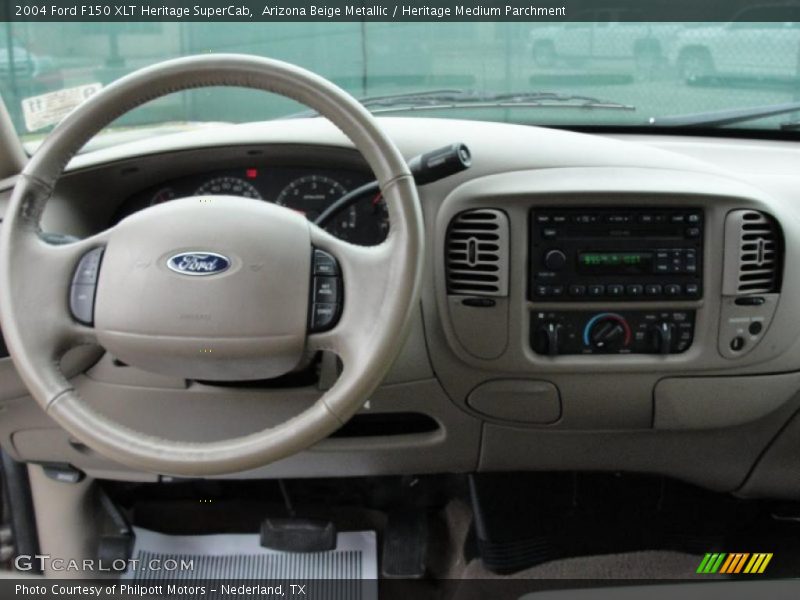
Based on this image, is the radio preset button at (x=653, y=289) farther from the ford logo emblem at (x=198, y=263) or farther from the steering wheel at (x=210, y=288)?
the ford logo emblem at (x=198, y=263)

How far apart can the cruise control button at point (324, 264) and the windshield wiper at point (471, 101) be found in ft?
2.40

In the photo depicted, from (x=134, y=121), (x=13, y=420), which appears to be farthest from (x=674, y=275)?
(x=13, y=420)

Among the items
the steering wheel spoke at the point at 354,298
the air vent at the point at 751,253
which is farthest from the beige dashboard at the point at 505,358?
the steering wheel spoke at the point at 354,298

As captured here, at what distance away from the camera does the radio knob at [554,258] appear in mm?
1775

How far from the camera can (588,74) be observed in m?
2.11

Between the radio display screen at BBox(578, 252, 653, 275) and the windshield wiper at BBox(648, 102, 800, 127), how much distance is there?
0.52 metres

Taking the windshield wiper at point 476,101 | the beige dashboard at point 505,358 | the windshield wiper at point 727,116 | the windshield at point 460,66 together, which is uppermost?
the windshield at point 460,66

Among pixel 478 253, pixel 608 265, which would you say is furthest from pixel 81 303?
pixel 608 265

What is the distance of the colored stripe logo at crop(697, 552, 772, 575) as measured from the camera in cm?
228

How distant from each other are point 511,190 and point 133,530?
133cm

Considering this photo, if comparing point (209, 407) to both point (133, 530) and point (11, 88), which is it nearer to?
point (133, 530)

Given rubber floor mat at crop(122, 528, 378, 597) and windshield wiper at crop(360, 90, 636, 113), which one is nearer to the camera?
windshield wiper at crop(360, 90, 636, 113)

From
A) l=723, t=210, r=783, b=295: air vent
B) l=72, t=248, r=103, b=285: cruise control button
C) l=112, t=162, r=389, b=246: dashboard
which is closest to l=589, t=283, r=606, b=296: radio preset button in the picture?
l=723, t=210, r=783, b=295: air vent

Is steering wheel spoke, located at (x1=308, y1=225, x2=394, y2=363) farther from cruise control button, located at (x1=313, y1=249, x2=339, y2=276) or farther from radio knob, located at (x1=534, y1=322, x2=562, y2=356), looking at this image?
radio knob, located at (x1=534, y1=322, x2=562, y2=356)
